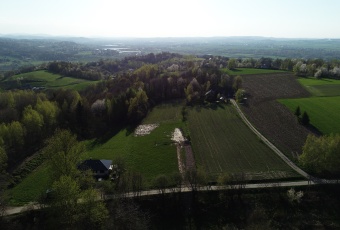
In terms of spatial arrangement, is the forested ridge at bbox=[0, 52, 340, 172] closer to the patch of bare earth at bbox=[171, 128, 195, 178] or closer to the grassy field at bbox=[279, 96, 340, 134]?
the patch of bare earth at bbox=[171, 128, 195, 178]

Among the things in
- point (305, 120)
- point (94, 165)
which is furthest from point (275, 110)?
point (94, 165)

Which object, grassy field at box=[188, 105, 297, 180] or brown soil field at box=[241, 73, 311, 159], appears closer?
Result: grassy field at box=[188, 105, 297, 180]

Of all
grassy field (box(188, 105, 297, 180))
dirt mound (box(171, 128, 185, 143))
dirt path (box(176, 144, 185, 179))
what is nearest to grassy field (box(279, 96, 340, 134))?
grassy field (box(188, 105, 297, 180))

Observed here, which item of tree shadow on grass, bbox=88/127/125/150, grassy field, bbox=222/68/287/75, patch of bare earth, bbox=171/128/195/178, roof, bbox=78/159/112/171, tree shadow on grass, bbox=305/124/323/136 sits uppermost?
grassy field, bbox=222/68/287/75

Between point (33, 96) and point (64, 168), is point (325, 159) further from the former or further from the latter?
point (33, 96)

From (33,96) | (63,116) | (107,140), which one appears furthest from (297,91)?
(33,96)

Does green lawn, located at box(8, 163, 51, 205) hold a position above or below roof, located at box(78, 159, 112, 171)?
below

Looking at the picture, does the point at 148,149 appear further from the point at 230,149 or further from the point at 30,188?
the point at 30,188
